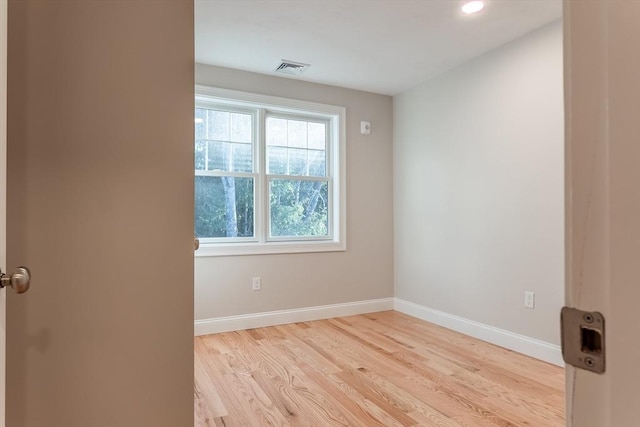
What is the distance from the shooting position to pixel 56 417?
1.13 metres

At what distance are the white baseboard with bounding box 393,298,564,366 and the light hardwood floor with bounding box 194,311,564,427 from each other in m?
0.08

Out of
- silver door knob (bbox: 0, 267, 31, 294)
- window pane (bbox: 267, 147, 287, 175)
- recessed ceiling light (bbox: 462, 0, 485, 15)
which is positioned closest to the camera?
silver door knob (bbox: 0, 267, 31, 294)

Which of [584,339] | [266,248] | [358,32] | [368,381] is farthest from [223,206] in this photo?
[584,339]

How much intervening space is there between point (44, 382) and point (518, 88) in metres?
3.31

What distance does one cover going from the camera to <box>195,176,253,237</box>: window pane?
3.40 metres

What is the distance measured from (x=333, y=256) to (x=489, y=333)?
1.61 metres

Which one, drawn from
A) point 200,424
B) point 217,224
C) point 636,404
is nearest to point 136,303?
point 200,424

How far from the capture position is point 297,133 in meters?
3.87

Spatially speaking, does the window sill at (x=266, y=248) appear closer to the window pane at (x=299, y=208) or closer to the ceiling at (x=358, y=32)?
the window pane at (x=299, y=208)

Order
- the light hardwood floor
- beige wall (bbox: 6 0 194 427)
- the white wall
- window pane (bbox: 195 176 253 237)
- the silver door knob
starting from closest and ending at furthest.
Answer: the silver door knob < beige wall (bbox: 6 0 194 427) < the light hardwood floor < the white wall < window pane (bbox: 195 176 253 237)

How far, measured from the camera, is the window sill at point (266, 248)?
10.8 ft

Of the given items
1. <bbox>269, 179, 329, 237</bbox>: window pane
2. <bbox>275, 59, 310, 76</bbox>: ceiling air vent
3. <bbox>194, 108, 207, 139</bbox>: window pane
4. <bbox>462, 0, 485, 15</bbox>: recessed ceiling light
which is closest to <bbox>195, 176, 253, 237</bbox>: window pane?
<bbox>269, 179, 329, 237</bbox>: window pane

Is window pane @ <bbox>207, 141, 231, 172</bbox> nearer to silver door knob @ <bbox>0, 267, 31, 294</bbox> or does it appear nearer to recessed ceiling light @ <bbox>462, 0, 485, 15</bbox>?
recessed ceiling light @ <bbox>462, 0, 485, 15</bbox>

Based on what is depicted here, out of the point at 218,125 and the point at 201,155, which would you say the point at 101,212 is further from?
the point at 218,125
